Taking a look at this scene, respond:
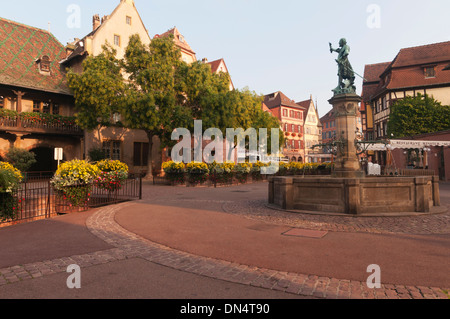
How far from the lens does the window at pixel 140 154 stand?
29.5m

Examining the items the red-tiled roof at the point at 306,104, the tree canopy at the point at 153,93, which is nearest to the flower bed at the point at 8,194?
the tree canopy at the point at 153,93

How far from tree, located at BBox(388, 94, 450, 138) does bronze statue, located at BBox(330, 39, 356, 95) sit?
23.0m

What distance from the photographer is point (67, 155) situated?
25844 mm

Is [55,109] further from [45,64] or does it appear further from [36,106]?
[45,64]

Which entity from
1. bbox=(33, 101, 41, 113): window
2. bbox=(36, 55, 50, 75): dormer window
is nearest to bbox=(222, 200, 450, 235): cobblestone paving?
bbox=(33, 101, 41, 113): window

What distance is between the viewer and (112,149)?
27672 millimetres

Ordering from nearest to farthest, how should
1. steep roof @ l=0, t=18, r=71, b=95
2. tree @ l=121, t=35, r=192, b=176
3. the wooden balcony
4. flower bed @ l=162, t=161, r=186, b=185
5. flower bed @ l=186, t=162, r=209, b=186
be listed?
flower bed @ l=186, t=162, r=209, b=186
flower bed @ l=162, t=161, r=186, b=185
the wooden balcony
tree @ l=121, t=35, r=192, b=176
steep roof @ l=0, t=18, r=71, b=95

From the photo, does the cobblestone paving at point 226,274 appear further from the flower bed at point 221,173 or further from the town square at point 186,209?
the flower bed at point 221,173

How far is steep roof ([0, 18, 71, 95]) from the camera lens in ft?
75.7

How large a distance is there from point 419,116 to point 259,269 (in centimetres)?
3383

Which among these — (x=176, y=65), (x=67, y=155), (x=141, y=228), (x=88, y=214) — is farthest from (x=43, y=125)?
(x=141, y=228)

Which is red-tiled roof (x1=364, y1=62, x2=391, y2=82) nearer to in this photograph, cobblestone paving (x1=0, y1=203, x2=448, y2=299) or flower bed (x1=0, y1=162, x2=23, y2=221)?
cobblestone paving (x1=0, y1=203, x2=448, y2=299)

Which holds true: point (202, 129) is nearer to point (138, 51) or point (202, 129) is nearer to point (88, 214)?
point (138, 51)

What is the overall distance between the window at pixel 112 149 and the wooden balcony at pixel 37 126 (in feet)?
8.93
